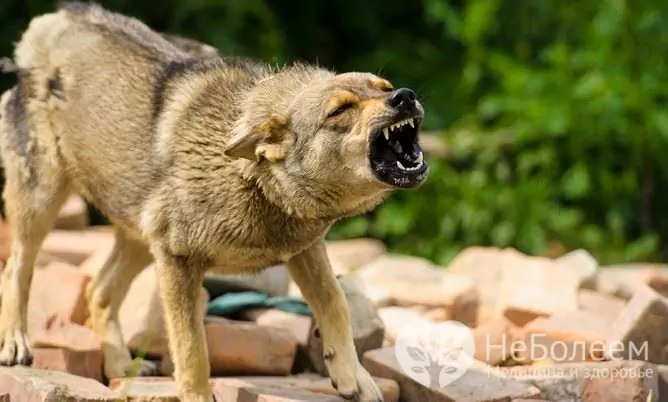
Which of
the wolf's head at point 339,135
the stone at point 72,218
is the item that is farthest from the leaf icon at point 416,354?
the stone at point 72,218

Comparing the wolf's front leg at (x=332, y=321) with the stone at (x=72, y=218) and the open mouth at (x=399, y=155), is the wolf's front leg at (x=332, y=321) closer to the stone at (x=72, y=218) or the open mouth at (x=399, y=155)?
the open mouth at (x=399, y=155)

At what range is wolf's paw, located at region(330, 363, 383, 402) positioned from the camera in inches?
200

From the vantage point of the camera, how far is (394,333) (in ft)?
20.2

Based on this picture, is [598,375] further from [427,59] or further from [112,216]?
[427,59]

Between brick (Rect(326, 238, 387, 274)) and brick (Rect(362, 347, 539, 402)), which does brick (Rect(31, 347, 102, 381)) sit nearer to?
brick (Rect(362, 347, 539, 402))

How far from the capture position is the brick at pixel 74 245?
7167mm

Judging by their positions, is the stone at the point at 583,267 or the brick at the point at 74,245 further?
the brick at the point at 74,245

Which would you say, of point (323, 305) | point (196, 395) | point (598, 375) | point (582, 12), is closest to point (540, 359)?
point (598, 375)

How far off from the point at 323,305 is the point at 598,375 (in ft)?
3.51

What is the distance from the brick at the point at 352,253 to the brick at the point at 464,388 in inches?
84.4

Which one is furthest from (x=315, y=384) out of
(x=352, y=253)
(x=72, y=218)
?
(x=72, y=218)

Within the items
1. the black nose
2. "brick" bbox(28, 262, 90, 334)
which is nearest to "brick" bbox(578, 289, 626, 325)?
the black nose

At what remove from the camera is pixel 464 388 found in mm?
5031

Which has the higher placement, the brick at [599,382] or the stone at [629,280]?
the stone at [629,280]
